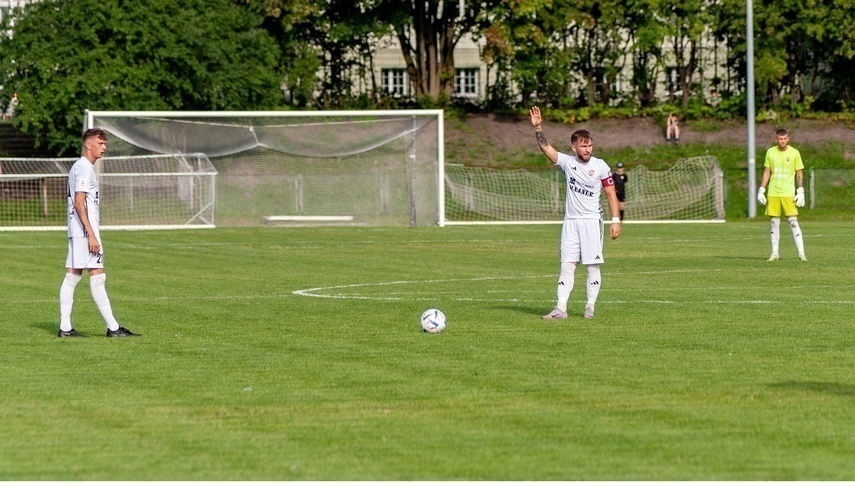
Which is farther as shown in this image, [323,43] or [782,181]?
[323,43]

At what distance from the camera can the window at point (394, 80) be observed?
2736 inches

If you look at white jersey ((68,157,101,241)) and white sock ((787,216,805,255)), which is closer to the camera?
white jersey ((68,157,101,241))

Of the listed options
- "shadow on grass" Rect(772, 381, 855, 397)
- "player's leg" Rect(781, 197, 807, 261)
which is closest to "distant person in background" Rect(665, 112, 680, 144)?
"player's leg" Rect(781, 197, 807, 261)

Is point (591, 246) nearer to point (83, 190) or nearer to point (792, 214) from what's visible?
point (83, 190)

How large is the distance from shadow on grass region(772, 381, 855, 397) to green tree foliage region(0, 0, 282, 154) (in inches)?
1609

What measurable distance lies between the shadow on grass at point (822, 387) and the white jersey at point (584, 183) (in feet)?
16.4

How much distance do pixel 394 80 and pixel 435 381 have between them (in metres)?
60.6

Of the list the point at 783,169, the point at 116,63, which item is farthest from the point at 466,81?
the point at 783,169

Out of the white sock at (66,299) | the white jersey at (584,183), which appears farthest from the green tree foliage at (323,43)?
the white sock at (66,299)

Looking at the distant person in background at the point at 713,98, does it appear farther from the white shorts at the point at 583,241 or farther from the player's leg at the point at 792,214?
the white shorts at the point at 583,241

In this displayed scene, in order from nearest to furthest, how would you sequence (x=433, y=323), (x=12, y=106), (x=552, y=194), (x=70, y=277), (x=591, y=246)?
(x=433, y=323) → (x=70, y=277) → (x=591, y=246) → (x=552, y=194) → (x=12, y=106)

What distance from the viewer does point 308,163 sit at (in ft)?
137

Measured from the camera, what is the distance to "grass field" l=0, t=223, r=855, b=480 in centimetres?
744

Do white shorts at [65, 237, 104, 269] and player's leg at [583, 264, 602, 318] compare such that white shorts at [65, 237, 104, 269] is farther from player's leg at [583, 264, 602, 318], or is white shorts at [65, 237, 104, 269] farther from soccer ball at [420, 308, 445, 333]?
player's leg at [583, 264, 602, 318]
